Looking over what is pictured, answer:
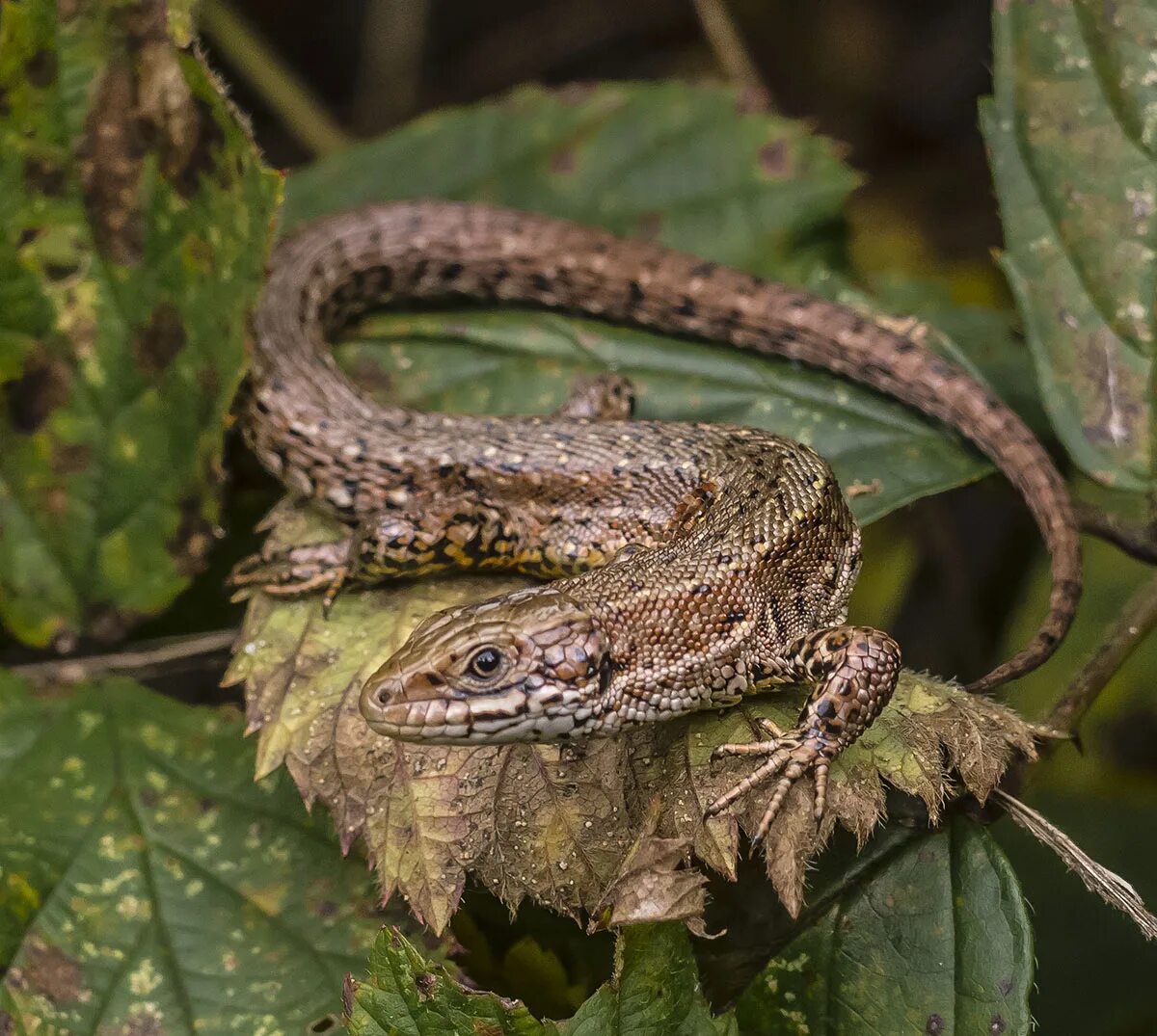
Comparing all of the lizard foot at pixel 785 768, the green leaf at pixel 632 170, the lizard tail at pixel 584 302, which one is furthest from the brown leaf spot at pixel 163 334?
the lizard foot at pixel 785 768

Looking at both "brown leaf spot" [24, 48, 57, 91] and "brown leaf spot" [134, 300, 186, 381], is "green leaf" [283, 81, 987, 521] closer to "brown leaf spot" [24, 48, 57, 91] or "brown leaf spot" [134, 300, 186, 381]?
"brown leaf spot" [134, 300, 186, 381]

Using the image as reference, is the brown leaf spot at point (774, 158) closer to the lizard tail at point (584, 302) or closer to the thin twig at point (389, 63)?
the lizard tail at point (584, 302)

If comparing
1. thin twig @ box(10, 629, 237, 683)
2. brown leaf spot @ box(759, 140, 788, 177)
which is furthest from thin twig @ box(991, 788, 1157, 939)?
brown leaf spot @ box(759, 140, 788, 177)

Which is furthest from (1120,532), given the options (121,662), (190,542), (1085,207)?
(121,662)

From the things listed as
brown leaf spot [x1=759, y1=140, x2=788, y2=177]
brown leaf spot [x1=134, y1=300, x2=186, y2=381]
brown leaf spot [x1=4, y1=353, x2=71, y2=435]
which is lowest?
brown leaf spot [x1=4, y1=353, x2=71, y2=435]

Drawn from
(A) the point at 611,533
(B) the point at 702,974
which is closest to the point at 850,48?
(A) the point at 611,533

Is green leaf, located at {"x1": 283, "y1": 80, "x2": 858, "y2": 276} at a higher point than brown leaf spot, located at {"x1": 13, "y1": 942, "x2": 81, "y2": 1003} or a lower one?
higher
